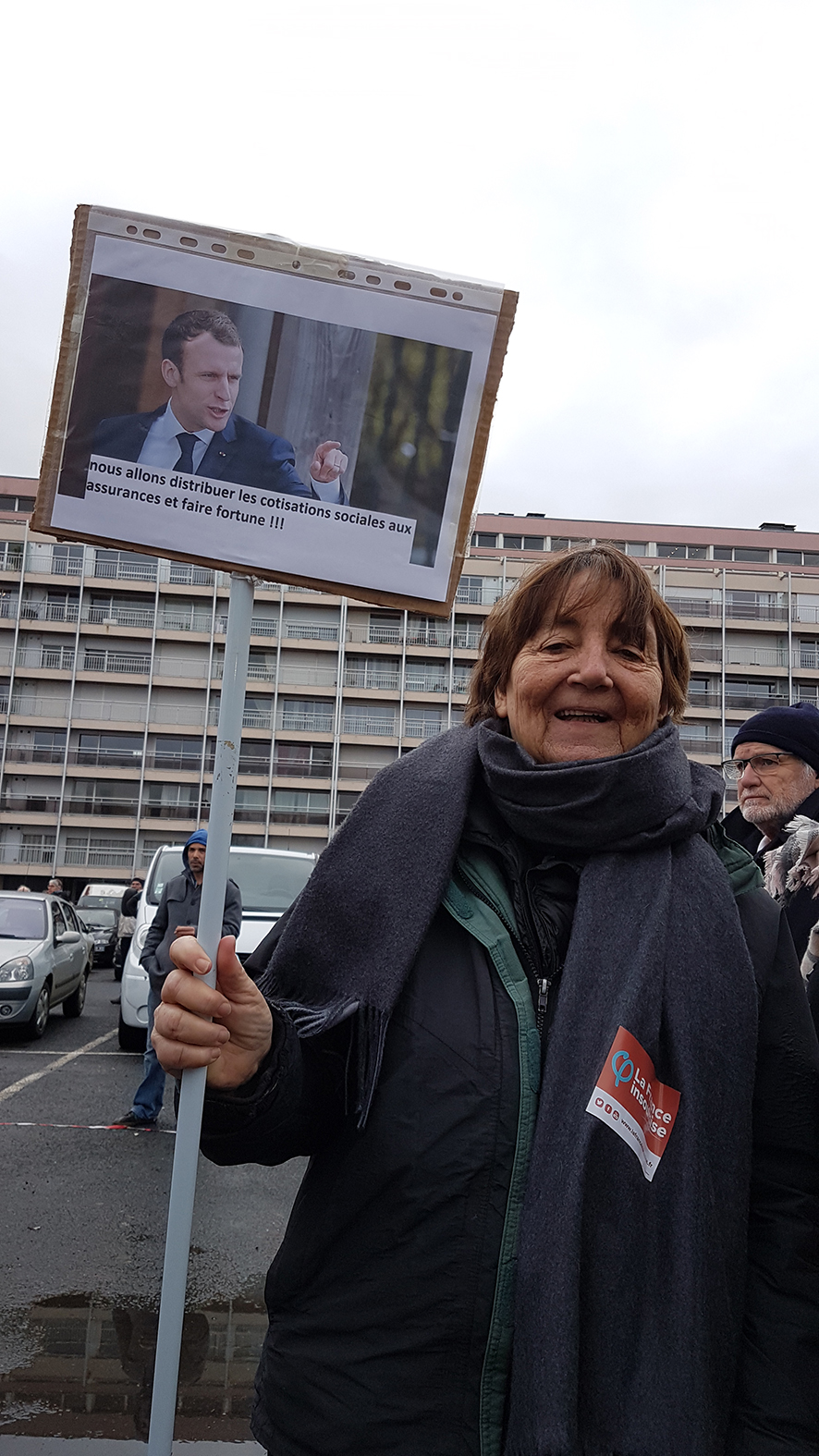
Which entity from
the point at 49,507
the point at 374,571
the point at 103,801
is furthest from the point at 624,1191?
the point at 103,801

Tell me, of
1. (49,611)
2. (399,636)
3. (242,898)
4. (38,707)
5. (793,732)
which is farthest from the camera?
(399,636)

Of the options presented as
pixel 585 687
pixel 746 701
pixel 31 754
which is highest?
pixel 746 701

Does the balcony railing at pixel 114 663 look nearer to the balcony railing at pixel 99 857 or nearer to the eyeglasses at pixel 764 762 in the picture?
the balcony railing at pixel 99 857

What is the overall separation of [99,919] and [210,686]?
3289 cm

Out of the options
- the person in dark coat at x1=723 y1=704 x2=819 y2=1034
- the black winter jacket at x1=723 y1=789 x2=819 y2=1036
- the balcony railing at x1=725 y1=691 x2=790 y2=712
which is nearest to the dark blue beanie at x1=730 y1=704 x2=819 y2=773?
the person in dark coat at x1=723 y1=704 x2=819 y2=1034

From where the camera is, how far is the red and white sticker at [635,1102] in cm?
141

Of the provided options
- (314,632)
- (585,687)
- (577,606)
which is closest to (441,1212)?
(585,687)

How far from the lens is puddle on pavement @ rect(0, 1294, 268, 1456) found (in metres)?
3.09

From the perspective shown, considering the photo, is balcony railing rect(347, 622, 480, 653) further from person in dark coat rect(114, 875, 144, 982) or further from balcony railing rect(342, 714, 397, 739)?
person in dark coat rect(114, 875, 144, 982)

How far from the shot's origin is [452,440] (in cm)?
181

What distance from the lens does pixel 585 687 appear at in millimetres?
1751

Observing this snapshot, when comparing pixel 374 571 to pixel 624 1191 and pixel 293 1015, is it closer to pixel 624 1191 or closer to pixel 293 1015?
pixel 293 1015

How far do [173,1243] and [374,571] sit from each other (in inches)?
44.2

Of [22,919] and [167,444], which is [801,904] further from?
[22,919]
